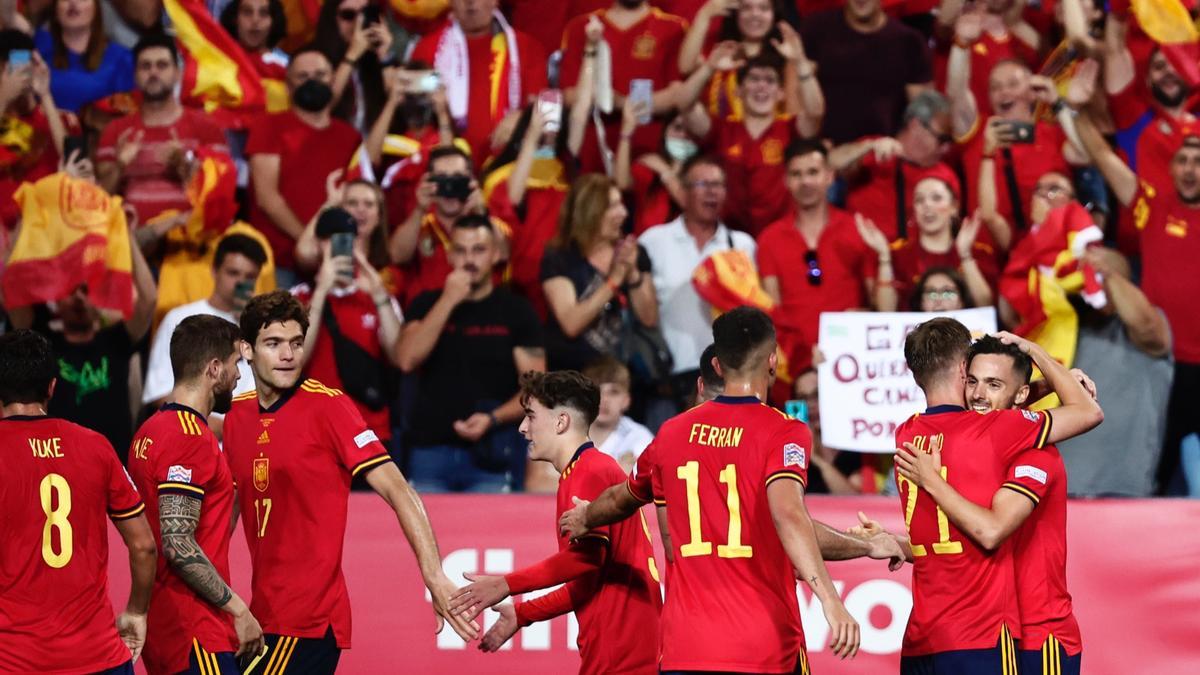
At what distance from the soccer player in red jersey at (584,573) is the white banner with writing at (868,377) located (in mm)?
3280

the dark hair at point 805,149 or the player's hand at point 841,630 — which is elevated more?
the dark hair at point 805,149

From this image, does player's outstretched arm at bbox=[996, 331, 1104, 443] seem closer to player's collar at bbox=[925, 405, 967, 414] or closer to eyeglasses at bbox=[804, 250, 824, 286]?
player's collar at bbox=[925, 405, 967, 414]

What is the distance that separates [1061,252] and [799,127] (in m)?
2.45

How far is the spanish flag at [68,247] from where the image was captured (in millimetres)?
11281

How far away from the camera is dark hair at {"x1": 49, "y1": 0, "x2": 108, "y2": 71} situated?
13.0 metres

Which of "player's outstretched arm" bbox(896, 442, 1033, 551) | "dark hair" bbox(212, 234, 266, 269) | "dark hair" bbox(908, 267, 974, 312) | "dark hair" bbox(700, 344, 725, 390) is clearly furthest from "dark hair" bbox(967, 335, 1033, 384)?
"dark hair" bbox(212, 234, 266, 269)

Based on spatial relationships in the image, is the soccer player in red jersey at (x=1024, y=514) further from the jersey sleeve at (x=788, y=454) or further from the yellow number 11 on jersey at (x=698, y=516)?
the yellow number 11 on jersey at (x=698, y=516)

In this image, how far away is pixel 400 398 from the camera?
11.4m

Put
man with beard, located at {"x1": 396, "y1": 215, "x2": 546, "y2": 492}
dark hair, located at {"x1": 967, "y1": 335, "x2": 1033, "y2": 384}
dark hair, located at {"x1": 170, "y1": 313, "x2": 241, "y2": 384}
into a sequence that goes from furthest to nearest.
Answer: man with beard, located at {"x1": 396, "y1": 215, "x2": 546, "y2": 492}
dark hair, located at {"x1": 967, "y1": 335, "x2": 1033, "y2": 384}
dark hair, located at {"x1": 170, "y1": 313, "x2": 241, "y2": 384}

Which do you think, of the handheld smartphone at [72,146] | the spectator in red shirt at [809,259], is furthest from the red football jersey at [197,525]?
the spectator in red shirt at [809,259]

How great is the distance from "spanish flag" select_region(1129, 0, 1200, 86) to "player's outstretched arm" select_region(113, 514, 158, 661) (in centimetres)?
805

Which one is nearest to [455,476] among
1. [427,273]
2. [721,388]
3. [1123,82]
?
[427,273]

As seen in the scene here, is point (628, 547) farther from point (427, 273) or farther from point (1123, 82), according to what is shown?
point (1123, 82)

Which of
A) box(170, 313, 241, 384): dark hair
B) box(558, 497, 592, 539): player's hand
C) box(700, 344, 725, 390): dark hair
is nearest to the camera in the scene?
box(558, 497, 592, 539): player's hand
